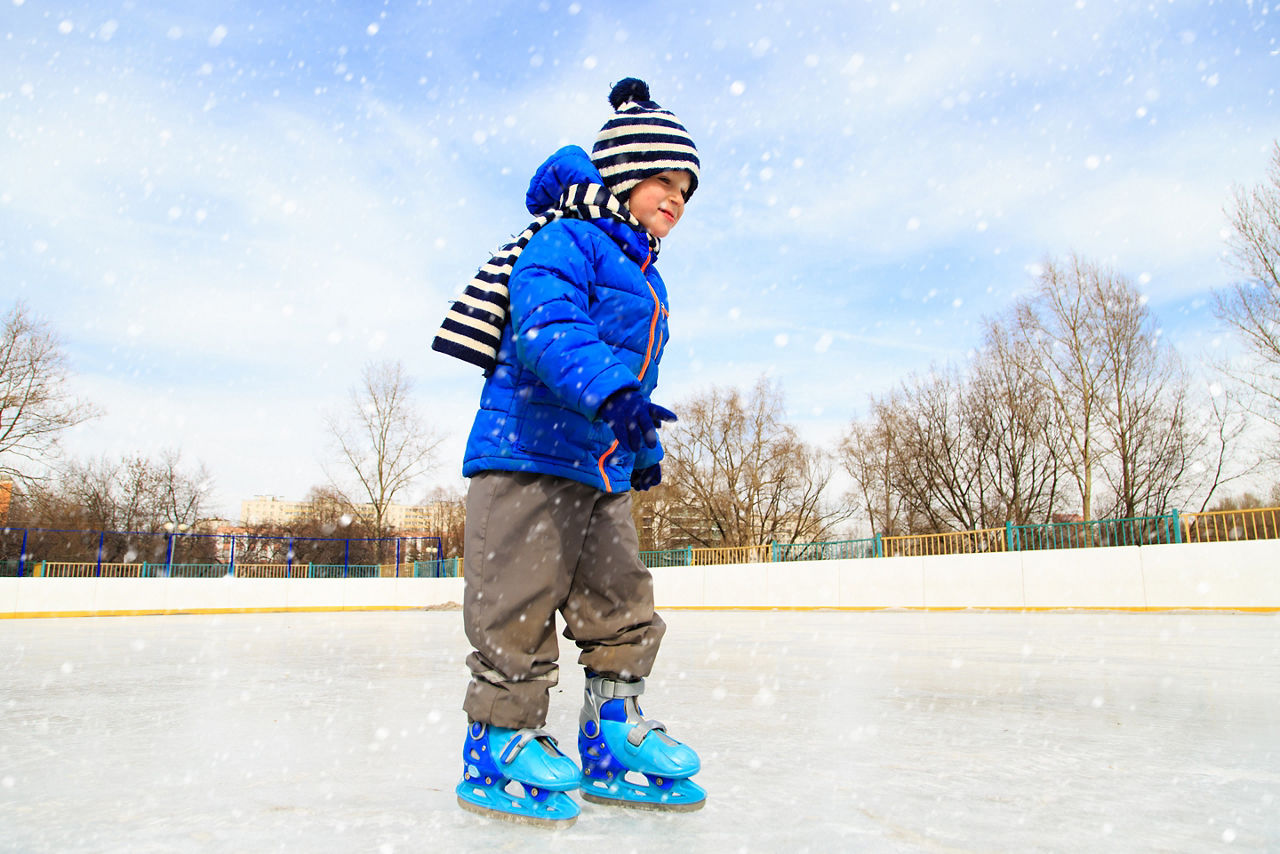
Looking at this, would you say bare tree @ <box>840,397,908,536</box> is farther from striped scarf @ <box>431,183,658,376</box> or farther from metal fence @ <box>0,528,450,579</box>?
striped scarf @ <box>431,183,658,376</box>

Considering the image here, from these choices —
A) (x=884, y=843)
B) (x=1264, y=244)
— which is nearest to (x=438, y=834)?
(x=884, y=843)

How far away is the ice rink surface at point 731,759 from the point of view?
0.98 m

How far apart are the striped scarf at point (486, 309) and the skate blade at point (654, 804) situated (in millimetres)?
749

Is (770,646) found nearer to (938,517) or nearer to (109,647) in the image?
(109,647)

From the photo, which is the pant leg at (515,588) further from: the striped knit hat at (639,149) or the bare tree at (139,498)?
the bare tree at (139,498)

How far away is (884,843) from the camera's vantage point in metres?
0.93

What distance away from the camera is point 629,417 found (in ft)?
3.46

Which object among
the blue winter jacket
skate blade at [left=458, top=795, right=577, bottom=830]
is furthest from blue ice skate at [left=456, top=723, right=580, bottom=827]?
the blue winter jacket

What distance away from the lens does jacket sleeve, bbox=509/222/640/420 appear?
1094 millimetres

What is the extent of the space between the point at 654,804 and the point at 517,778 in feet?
0.70

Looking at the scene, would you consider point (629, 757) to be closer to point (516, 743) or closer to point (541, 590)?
point (516, 743)

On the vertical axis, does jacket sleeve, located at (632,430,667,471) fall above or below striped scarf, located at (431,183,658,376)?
below

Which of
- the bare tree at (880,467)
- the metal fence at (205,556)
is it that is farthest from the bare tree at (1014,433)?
the metal fence at (205,556)

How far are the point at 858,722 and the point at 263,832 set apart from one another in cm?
135
